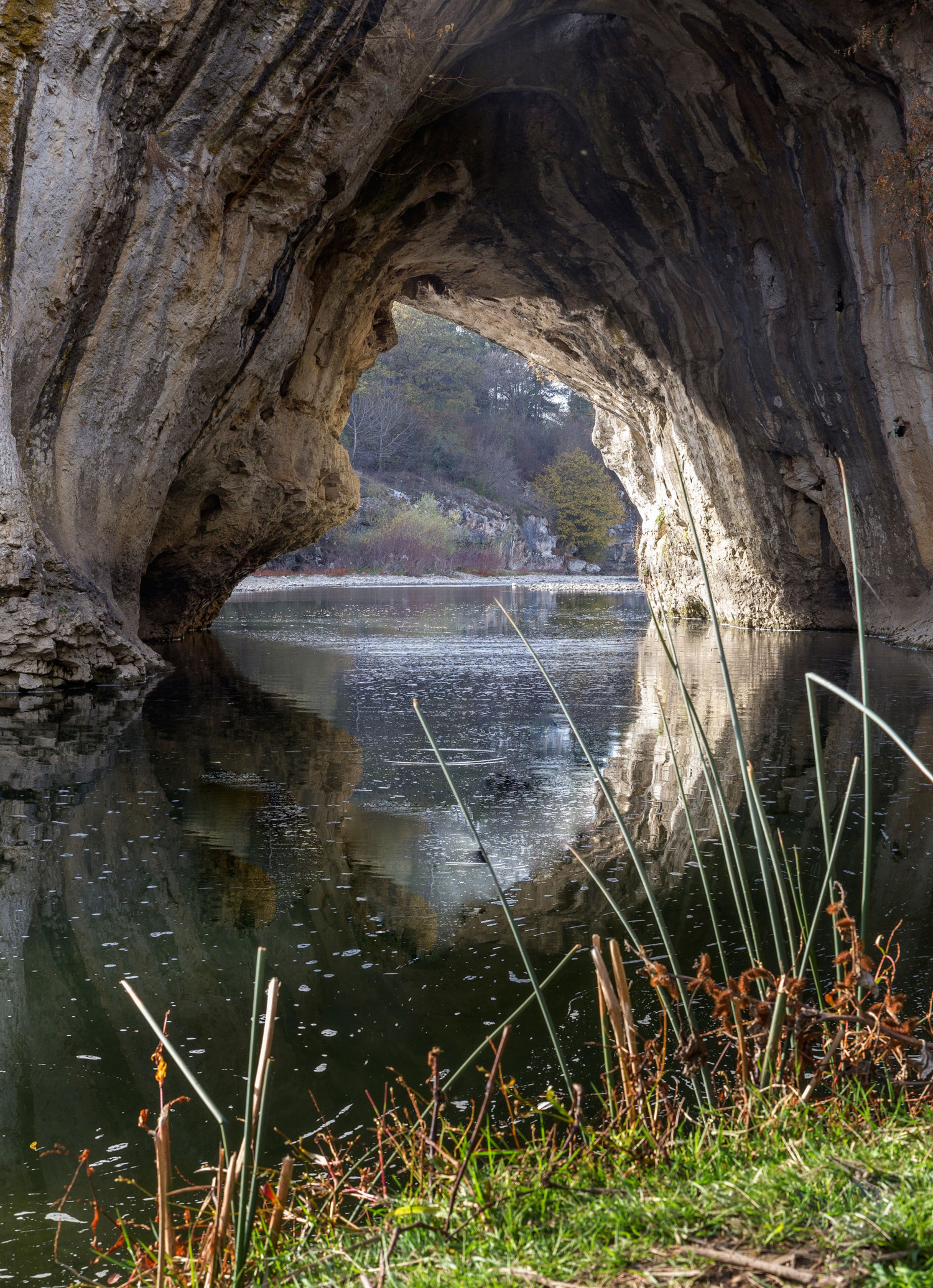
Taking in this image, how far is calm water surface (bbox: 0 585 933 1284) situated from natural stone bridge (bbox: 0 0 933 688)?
95.5 inches

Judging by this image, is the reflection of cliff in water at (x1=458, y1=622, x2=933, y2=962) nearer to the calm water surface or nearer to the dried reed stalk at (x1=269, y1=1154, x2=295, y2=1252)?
the calm water surface

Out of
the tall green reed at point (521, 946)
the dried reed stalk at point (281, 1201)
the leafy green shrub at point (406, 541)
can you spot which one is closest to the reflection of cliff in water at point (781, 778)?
the tall green reed at point (521, 946)

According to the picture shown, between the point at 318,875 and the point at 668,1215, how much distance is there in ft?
7.19

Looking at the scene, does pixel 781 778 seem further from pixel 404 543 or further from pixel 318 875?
pixel 404 543

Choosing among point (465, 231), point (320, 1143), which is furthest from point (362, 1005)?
point (465, 231)

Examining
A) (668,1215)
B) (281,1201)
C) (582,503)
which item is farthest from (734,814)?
(582,503)

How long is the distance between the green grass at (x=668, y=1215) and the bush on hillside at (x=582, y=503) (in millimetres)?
47572

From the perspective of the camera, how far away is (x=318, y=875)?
3.30m

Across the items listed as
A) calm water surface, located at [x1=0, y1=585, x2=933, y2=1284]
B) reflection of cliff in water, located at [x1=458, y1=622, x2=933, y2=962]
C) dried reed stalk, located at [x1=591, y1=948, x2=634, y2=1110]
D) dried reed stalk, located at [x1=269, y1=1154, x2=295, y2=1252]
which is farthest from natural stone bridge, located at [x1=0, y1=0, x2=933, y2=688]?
dried reed stalk, located at [x1=269, y1=1154, x2=295, y2=1252]

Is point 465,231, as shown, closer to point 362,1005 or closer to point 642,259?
point 642,259

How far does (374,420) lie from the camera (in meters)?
46.0

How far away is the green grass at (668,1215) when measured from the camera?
113 centimetres

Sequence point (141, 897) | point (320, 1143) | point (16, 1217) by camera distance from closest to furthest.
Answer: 1. point (16, 1217)
2. point (320, 1143)
3. point (141, 897)

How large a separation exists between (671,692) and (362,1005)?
5784 mm
